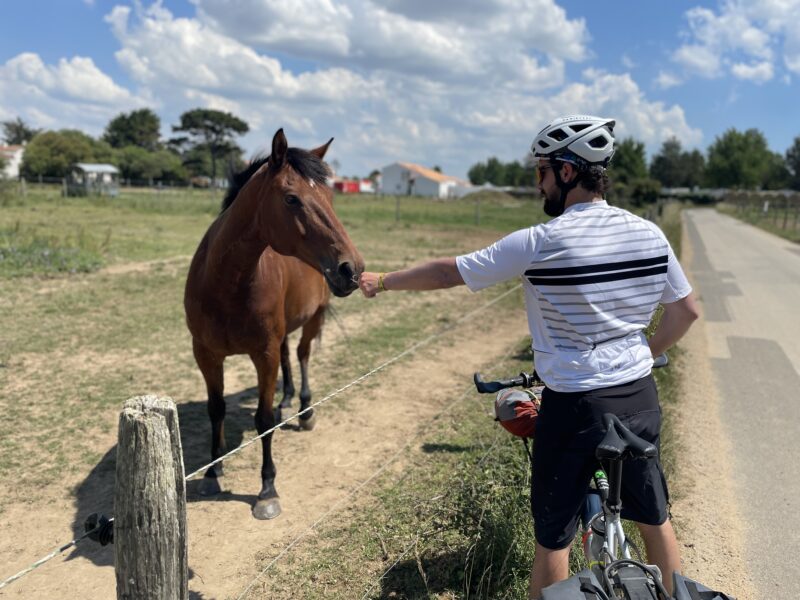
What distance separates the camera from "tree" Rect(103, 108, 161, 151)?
83625mm

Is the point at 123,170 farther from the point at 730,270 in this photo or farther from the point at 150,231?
the point at 730,270

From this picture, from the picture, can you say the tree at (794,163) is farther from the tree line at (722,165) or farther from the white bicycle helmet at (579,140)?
the white bicycle helmet at (579,140)

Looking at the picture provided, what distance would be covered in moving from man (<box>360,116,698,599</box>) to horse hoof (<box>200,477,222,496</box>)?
268 cm

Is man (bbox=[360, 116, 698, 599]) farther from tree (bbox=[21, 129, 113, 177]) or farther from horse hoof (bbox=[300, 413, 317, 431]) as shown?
tree (bbox=[21, 129, 113, 177])

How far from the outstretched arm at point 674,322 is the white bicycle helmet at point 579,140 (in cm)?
71

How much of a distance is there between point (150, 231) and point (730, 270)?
17895mm

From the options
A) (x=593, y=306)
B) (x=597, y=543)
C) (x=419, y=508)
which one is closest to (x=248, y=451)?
(x=419, y=508)

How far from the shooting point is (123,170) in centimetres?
6356

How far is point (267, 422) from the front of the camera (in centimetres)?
404

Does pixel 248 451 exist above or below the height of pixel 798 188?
below

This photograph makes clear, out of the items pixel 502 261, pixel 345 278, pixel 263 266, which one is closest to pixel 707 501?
pixel 345 278

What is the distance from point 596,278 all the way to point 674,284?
1.48 ft

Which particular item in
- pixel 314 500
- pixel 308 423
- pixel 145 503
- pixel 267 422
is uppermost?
pixel 145 503

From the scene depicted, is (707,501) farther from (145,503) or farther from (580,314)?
(145,503)
